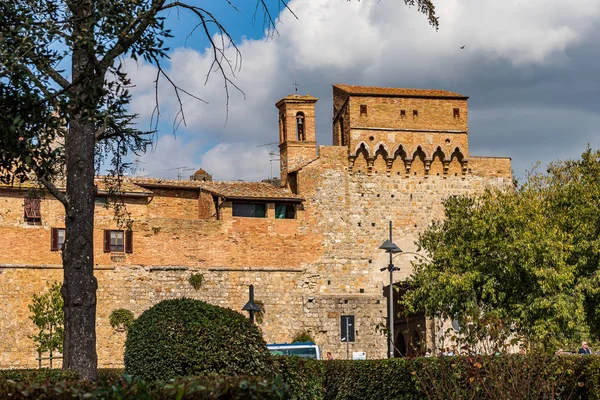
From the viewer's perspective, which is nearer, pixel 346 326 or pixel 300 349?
pixel 300 349

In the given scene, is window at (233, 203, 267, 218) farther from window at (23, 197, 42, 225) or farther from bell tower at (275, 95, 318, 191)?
window at (23, 197, 42, 225)

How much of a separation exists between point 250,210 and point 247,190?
1.12m

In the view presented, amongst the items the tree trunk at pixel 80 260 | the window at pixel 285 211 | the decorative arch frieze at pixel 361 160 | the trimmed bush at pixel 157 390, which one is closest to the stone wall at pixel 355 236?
the decorative arch frieze at pixel 361 160

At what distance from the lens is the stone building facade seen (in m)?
40.8

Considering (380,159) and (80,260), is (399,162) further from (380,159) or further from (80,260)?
(80,260)

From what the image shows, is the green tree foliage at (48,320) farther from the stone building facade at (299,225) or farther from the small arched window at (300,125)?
the small arched window at (300,125)

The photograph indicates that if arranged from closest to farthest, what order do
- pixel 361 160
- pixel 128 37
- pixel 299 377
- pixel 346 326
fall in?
pixel 128 37
pixel 299 377
pixel 346 326
pixel 361 160

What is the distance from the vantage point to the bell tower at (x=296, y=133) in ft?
153

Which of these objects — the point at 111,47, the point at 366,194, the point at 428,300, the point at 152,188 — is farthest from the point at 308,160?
the point at 111,47

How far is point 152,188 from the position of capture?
4469 cm

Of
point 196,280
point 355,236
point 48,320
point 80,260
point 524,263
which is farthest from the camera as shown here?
point 355,236

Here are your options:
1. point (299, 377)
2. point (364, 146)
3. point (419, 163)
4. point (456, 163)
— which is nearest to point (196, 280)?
point (364, 146)

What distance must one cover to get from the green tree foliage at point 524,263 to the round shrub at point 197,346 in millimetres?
18099

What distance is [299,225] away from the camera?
4447cm
